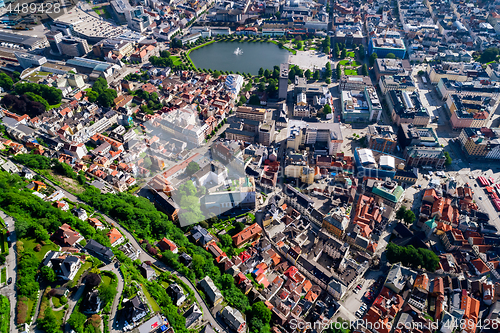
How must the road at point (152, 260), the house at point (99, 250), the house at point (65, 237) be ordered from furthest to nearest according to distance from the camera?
the house at point (65, 237) → the house at point (99, 250) → the road at point (152, 260)

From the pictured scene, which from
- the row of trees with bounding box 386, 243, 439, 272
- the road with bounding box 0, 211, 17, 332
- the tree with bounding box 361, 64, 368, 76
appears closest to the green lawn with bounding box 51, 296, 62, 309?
the road with bounding box 0, 211, 17, 332

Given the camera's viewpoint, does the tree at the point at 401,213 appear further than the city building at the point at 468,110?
No

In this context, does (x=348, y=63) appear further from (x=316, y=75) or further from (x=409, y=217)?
(x=409, y=217)

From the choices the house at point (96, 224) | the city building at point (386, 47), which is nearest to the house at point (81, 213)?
the house at point (96, 224)

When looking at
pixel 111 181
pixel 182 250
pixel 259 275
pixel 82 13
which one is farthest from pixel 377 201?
pixel 82 13

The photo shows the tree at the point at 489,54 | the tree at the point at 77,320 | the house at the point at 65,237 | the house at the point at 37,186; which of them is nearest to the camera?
the tree at the point at 77,320

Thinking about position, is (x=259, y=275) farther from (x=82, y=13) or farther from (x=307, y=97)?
(x=82, y=13)

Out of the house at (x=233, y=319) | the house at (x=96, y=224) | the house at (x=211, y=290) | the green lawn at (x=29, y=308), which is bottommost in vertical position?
the house at (x=233, y=319)

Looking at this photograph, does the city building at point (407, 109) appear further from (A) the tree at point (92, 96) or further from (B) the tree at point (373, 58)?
(A) the tree at point (92, 96)
